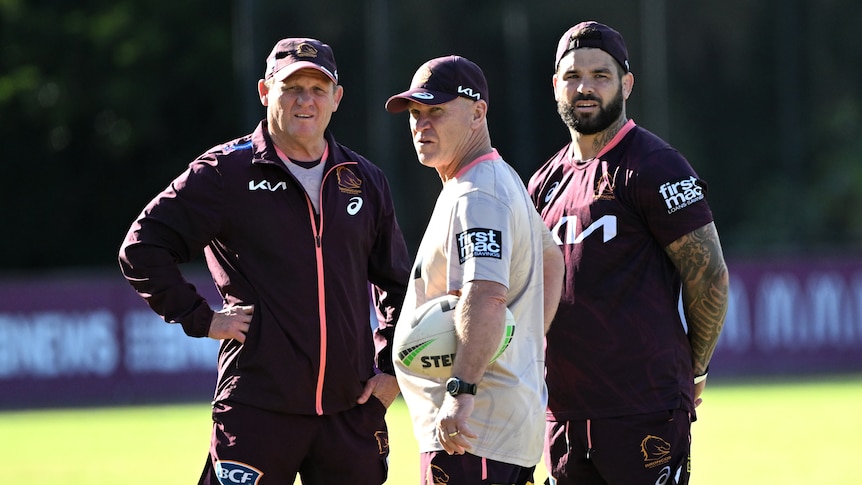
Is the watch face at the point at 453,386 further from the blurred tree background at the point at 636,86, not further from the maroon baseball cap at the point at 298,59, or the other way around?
the blurred tree background at the point at 636,86

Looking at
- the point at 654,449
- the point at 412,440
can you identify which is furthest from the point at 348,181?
the point at 412,440

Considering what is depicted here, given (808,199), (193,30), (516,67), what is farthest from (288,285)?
(193,30)

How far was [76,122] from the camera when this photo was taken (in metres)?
30.5

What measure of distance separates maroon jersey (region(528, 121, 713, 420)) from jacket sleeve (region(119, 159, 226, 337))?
1.50 m

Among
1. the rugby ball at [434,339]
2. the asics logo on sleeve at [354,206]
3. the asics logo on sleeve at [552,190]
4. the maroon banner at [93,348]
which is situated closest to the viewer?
the rugby ball at [434,339]

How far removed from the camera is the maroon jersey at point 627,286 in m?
5.55

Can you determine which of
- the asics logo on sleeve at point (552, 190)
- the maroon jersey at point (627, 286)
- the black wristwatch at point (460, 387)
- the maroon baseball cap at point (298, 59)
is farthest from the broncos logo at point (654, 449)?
the maroon baseball cap at point (298, 59)

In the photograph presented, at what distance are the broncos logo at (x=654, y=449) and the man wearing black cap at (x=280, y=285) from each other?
43.8 inches

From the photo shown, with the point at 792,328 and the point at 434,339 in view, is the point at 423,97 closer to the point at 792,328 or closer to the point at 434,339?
the point at 434,339

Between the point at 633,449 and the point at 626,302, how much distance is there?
603mm

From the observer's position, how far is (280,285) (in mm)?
5570

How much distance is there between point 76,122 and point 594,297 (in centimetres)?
2653

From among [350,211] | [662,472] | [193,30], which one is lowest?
[662,472]

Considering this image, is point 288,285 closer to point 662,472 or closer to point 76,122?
point 662,472
